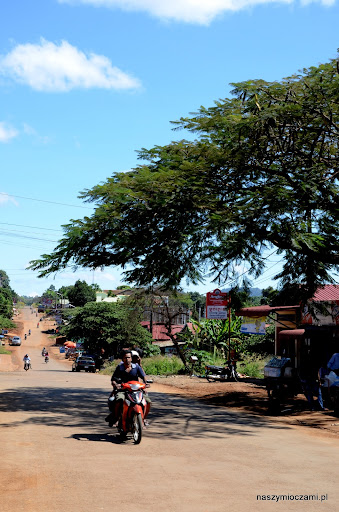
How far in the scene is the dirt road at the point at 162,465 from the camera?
6531mm

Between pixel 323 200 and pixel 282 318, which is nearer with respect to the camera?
pixel 323 200

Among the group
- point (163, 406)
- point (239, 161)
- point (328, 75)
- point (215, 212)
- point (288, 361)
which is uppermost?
point (328, 75)

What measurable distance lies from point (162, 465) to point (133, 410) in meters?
2.05

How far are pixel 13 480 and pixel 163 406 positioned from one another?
36.8ft

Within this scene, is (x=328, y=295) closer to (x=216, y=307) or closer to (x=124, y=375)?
(x=216, y=307)

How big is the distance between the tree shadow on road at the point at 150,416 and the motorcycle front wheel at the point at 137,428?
0.76m

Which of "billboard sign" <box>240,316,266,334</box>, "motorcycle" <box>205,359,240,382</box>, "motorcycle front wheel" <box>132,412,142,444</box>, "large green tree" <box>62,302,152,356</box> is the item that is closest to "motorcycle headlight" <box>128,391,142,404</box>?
"motorcycle front wheel" <box>132,412,142,444</box>

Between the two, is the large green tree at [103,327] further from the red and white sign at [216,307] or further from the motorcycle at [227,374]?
the motorcycle at [227,374]

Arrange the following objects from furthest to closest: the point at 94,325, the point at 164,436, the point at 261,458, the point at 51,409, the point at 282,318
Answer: the point at 94,325 < the point at 282,318 < the point at 51,409 < the point at 164,436 < the point at 261,458

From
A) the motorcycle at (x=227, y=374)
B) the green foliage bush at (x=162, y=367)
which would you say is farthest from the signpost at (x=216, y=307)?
the green foliage bush at (x=162, y=367)

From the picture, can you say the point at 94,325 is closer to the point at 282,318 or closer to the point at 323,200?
the point at 282,318

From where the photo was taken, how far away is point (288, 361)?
17500mm

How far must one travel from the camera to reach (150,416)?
50.2ft

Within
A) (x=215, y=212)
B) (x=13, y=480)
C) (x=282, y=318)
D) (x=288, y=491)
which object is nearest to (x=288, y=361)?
(x=215, y=212)
